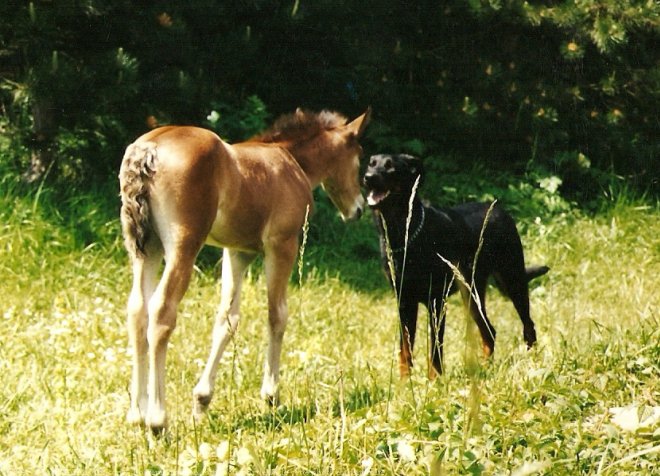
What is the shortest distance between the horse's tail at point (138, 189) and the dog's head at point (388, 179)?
174 centimetres

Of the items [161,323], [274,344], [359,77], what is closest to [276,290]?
Result: [274,344]

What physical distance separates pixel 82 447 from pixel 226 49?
560 cm

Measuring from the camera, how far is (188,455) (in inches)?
139

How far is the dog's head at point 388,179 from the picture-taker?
224 inches

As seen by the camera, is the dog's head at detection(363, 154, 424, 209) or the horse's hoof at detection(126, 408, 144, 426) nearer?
the horse's hoof at detection(126, 408, 144, 426)

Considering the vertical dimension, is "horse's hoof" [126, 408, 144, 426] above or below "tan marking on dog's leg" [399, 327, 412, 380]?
above

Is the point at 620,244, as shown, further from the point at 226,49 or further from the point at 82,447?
the point at 82,447

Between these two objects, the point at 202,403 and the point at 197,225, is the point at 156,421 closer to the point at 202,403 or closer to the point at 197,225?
the point at 202,403

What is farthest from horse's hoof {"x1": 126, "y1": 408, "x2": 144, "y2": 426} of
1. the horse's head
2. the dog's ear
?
the dog's ear

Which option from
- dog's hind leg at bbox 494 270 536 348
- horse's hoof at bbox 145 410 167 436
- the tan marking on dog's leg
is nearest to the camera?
horse's hoof at bbox 145 410 167 436

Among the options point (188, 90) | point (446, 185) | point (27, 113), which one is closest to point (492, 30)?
point (446, 185)

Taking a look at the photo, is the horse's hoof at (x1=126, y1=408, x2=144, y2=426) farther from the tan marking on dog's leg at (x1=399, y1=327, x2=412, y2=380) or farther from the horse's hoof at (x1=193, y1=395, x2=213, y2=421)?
the tan marking on dog's leg at (x1=399, y1=327, x2=412, y2=380)

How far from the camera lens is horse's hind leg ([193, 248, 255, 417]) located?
477 cm

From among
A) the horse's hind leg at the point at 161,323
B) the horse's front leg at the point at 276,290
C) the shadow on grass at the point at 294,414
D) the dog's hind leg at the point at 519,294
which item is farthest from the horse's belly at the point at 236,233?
the dog's hind leg at the point at 519,294
